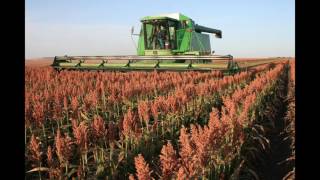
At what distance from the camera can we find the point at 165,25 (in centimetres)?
1631

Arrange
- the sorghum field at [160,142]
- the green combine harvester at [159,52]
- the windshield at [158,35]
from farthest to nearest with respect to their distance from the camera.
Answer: the windshield at [158,35], the green combine harvester at [159,52], the sorghum field at [160,142]

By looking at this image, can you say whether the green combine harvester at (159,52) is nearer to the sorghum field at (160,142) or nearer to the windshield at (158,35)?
the windshield at (158,35)

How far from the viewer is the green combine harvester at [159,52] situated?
14.3 metres

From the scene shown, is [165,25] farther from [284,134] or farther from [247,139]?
[247,139]

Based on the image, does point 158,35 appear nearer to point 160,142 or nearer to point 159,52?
point 159,52

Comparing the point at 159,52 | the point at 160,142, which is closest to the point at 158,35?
the point at 159,52

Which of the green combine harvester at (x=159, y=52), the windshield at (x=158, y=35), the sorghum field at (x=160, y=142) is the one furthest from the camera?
the windshield at (x=158, y=35)

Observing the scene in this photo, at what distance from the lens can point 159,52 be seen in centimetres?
1625

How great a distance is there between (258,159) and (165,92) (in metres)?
4.12

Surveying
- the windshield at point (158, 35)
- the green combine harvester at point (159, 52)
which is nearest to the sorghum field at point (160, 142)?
the green combine harvester at point (159, 52)

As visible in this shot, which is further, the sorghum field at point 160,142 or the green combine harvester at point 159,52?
the green combine harvester at point 159,52

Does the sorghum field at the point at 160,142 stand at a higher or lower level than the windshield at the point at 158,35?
lower

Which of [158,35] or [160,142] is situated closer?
[160,142]
